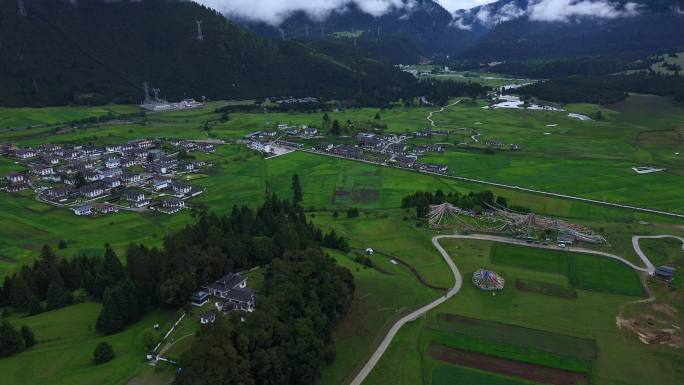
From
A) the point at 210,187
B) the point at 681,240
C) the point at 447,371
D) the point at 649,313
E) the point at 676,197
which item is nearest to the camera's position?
the point at 447,371

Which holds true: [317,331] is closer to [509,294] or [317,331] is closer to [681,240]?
[509,294]

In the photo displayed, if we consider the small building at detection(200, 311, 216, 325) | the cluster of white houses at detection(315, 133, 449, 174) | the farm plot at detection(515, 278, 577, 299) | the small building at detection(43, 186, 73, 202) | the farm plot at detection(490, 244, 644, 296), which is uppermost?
the cluster of white houses at detection(315, 133, 449, 174)

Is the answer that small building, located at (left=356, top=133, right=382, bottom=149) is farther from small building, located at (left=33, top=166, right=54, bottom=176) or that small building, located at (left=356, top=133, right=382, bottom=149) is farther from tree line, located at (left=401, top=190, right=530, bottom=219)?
small building, located at (left=33, top=166, right=54, bottom=176)

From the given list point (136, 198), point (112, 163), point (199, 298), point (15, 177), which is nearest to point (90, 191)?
point (136, 198)

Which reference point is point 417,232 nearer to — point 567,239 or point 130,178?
point 567,239

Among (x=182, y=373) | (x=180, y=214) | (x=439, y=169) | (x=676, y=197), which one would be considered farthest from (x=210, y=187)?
(x=676, y=197)

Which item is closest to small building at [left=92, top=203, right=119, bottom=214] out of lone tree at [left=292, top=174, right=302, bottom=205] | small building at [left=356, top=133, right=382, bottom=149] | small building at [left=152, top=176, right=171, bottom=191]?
small building at [left=152, top=176, right=171, bottom=191]
